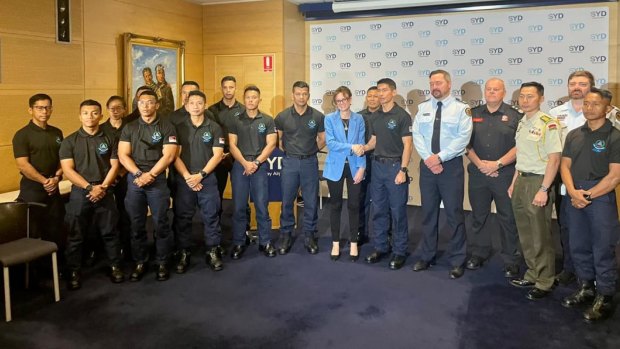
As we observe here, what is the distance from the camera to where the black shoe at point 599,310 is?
3701mm

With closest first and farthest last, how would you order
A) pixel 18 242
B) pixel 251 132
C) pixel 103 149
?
pixel 18 242, pixel 103 149, pixel 251 132

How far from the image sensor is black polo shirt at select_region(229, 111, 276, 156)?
509 centimetres

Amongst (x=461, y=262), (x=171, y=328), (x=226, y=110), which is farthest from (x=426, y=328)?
(x=226, y=110)

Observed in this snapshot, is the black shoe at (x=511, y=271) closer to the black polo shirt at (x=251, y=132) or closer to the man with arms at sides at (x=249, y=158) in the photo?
the man with arms at sides at (x=249, y=158)

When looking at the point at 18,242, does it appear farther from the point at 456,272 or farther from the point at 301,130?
the point at 456,272

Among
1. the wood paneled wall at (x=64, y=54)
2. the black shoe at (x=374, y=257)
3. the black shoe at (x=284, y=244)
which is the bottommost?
the black shoe at (x=374, y=257)

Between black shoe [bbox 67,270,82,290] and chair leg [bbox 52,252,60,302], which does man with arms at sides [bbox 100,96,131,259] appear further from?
chair leg [bbox 52,252,60,302]

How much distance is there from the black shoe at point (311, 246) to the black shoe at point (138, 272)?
155 cm

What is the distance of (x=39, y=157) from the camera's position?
4.37 metres

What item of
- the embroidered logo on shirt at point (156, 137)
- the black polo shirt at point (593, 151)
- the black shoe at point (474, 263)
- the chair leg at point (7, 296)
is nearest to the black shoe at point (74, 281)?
the chair leg at point (7, 296)

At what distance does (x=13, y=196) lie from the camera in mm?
4941

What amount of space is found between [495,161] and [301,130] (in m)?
1.71

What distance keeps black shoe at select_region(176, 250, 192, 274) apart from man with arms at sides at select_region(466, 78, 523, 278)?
243 centimetres

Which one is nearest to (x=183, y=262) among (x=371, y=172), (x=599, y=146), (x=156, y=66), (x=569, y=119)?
(x=371, y=172)
